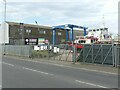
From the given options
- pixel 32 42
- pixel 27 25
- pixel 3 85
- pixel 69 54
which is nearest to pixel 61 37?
pixel 27 25

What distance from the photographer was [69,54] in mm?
29094

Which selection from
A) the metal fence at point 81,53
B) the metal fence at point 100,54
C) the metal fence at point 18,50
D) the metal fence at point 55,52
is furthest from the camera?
the metal fence at point 18,50

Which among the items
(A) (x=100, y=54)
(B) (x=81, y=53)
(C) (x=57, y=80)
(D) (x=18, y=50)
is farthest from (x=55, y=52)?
(C) (x=57, y=80)

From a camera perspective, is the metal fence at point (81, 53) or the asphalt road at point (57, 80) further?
the metal fence at point (81, 53)

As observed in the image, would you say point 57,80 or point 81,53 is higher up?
point 81,53

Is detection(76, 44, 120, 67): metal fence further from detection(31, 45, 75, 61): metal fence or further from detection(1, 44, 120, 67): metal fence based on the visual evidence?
detection(31, 45, 75, 61): metal fence

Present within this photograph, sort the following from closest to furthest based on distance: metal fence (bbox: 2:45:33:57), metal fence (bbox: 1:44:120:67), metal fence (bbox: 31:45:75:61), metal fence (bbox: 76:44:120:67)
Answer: metal fence (bbox: 76:44:120:67), metal fence (bbox: 1:44:120:67), metal fence (bbox: 31:45:75:61), metal fence (bbox: 2:45:33:57)

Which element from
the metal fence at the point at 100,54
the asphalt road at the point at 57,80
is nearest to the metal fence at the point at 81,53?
the metal fence at the point at 100,54

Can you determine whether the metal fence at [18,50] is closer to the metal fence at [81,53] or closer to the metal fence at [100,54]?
the metal fence at [81,53]

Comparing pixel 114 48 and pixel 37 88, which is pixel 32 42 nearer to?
pixel 114 48

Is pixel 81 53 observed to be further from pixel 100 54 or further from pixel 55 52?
pixel 55 52

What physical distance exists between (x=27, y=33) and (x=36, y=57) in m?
68.3

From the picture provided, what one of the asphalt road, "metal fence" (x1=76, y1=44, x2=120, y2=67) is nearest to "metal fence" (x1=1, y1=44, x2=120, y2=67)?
"metal fence" (x1=76, y1=44, x2=120, y2=67)

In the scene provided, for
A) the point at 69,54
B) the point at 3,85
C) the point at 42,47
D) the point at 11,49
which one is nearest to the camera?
the point at 3,85
